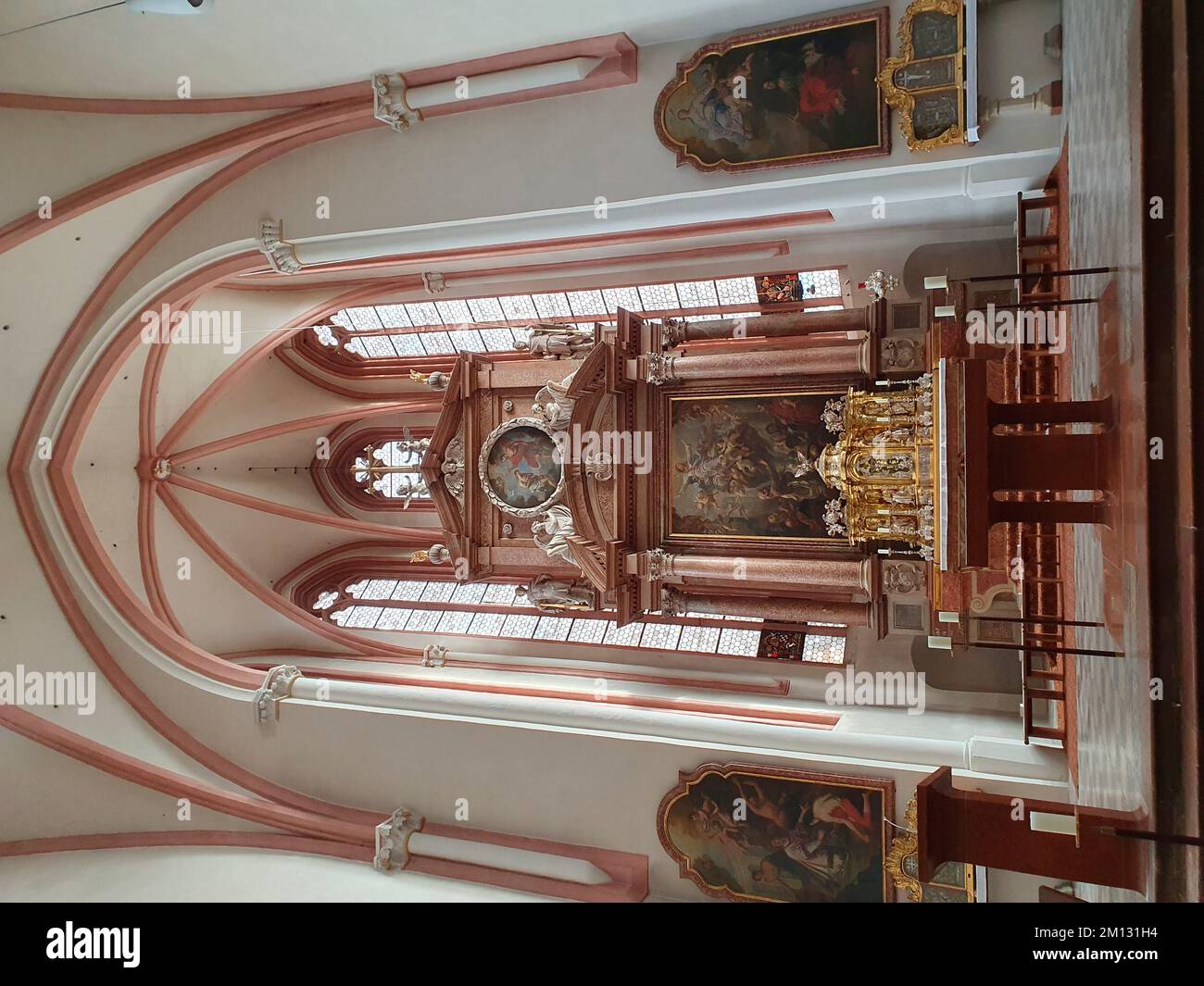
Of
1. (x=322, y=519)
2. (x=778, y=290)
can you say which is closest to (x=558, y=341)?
(x=778, y=290)

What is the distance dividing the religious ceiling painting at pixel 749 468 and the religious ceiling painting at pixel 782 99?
8.23ft

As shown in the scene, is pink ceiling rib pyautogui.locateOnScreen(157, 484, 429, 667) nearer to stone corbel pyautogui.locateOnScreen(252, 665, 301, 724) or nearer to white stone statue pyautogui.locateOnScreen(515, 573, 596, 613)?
stone corbel pyautogui.locateOnScreen(252, 665, 301, 724)

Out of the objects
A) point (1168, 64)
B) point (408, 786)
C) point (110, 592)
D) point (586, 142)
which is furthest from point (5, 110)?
point (1168, 64)

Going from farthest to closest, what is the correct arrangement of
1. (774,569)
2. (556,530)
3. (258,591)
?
(258,591), (556,530), (774,569)

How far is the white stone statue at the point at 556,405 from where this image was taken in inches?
357

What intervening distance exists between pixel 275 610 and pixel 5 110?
281 inches

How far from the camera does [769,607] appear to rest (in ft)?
28.7

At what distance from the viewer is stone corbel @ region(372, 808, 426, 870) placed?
827 cm

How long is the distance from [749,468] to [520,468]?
9.22 ft

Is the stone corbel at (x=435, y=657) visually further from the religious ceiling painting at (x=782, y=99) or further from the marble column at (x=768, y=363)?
the religious ceiling painting at (x=782, y=99)

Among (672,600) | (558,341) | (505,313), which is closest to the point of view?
(672,600)

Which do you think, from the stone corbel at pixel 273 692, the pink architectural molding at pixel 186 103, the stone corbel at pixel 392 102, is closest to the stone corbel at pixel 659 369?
the stone corbel at pixel 392 102

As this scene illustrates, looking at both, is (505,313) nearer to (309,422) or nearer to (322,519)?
(309,422)

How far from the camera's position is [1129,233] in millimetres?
3938
